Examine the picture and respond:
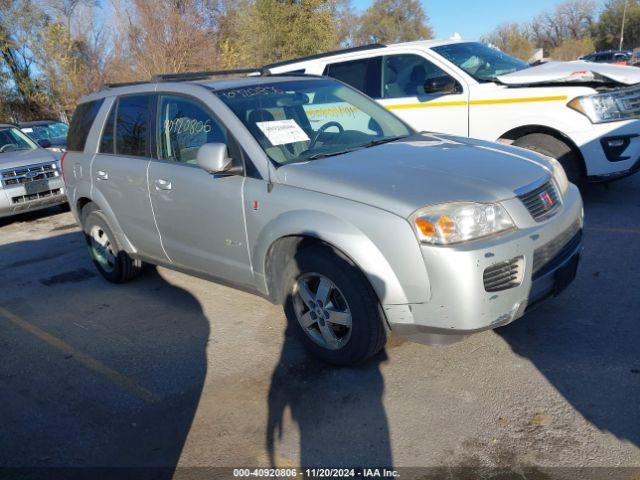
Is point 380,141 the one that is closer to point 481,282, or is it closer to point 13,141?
point 481,282

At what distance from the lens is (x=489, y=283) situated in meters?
3.00

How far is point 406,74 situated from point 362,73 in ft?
2.09

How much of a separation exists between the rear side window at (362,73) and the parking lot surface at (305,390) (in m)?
3.68

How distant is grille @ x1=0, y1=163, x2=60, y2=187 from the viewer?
8930 millimetres

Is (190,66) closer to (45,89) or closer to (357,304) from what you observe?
(45,89)

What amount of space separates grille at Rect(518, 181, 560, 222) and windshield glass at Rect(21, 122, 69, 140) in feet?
41.9

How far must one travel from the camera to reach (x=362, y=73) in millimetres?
7457

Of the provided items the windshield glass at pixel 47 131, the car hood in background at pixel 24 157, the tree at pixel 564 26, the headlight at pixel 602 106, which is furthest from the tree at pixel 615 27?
the car hood in background at pixel 24 157

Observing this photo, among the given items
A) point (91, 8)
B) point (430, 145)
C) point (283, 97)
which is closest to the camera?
point (430, 145)

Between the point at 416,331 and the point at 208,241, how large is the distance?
175cm

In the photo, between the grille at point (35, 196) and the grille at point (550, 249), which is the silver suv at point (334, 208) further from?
the grille at point (35, 196)

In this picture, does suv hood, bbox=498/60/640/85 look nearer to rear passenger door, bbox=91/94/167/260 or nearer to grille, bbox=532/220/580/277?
grille, bbox=532/220/580/277

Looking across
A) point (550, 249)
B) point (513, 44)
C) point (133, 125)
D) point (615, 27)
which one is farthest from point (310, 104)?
point (615, 27)

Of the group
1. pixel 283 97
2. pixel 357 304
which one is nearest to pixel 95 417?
pixel 357 304
